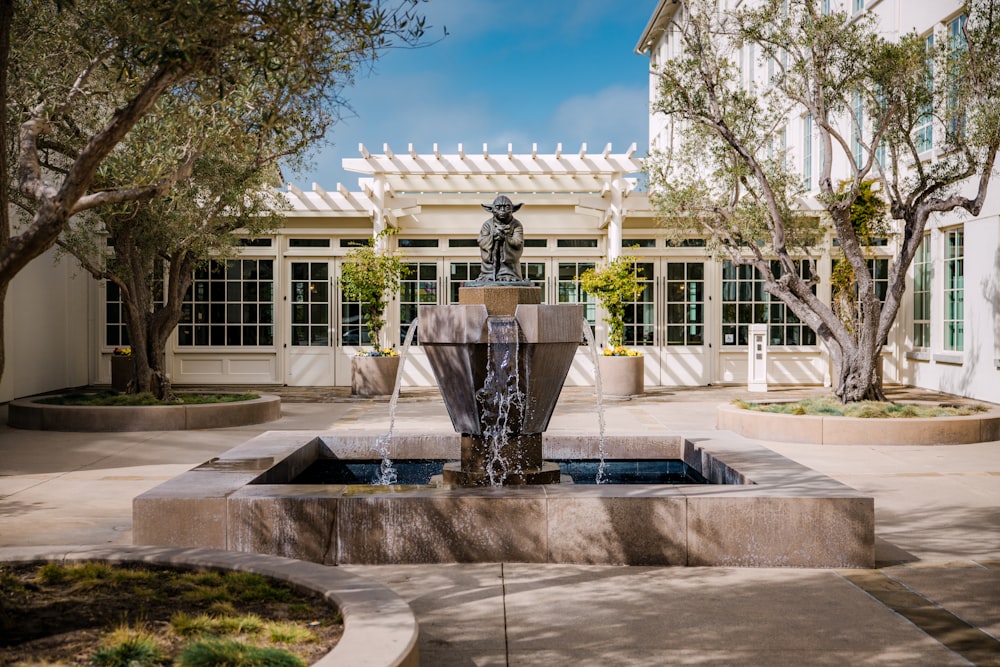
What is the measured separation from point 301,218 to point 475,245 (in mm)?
3332

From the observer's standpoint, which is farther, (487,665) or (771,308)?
(771,308)

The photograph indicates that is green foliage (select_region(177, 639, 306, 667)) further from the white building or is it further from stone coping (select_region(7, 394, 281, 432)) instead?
the white building

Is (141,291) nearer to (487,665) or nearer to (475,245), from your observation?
(475,245)

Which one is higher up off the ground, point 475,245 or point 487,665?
point 475,245

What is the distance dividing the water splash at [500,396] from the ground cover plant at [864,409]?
206 inches

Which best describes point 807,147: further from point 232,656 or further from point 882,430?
point 232,656

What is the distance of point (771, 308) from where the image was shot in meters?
18.5

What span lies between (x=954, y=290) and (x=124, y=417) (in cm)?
1252

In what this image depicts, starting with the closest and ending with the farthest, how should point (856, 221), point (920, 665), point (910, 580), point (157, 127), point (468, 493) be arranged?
point (920, 665), point (910, 580), point (468, 493), point (157, 127), point (856, 221)

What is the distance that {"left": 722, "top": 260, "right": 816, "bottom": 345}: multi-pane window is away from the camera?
18500 millimetres

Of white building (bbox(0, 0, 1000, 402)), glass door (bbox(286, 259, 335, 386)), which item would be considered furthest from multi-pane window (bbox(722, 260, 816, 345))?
glass door (bbox(286, 259, 335, 386))

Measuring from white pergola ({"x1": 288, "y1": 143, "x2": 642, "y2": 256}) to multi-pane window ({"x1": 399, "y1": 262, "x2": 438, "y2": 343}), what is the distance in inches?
38.7

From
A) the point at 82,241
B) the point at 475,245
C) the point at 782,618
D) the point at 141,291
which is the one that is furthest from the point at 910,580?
the point at 475,245

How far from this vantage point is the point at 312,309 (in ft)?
62.2
